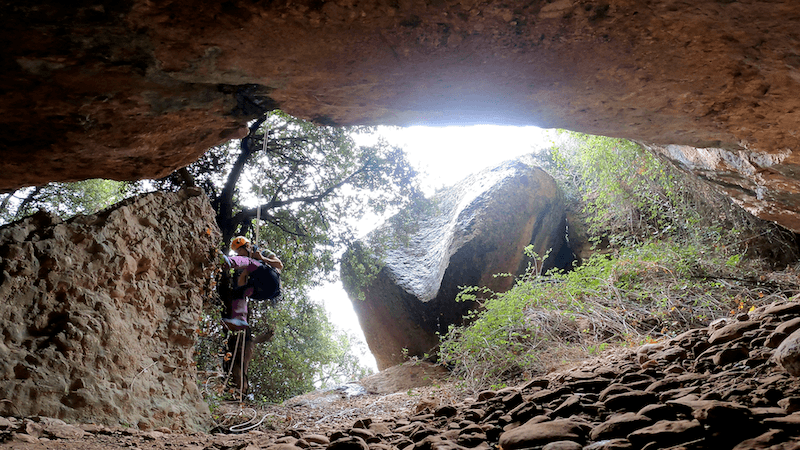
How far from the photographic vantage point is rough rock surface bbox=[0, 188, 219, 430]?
2721mm

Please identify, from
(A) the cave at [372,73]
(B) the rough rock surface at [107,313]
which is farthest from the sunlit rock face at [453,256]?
(A) the cave at [372,73]

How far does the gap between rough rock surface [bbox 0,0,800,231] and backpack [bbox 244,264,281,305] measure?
2433 mm

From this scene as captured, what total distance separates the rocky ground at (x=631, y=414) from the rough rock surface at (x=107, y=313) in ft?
0.90

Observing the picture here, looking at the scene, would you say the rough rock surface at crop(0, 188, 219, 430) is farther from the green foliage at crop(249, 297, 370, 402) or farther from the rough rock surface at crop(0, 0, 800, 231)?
the green foliage at crop(249, 297, 370, 402)

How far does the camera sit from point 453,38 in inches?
82.0

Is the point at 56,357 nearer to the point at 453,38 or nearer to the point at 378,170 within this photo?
the point at 453,38

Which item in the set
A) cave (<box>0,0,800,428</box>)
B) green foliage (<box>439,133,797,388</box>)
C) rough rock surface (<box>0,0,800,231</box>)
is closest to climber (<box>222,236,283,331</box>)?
cave (<box>0,0,800,428</box>)

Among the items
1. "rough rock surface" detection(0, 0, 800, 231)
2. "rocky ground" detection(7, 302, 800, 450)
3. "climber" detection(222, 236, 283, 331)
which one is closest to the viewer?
"rocky ground" detection(7, 302, 800, 450)

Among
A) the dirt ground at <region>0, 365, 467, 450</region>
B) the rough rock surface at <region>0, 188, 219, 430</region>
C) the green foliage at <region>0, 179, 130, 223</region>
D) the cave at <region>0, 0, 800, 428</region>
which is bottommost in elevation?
the dirt ground at <region>0, 365, 467, 450</region>

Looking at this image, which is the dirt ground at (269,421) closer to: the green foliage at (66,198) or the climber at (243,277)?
the climber at (243,277)

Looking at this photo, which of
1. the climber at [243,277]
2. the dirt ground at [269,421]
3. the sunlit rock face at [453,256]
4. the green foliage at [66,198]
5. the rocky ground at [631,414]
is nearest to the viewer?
the rocky ground at [631,414]

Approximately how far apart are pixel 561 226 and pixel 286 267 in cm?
582

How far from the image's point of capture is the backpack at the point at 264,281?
531cm

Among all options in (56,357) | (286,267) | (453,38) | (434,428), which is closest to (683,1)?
(453,38)
